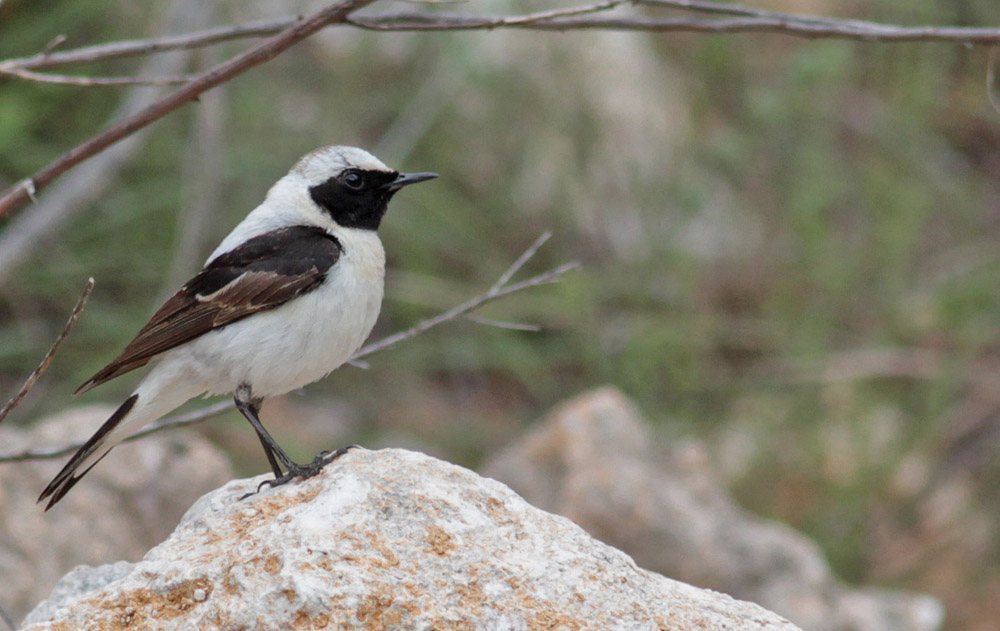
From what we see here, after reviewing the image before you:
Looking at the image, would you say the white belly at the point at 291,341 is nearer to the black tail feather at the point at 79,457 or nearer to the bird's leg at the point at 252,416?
the bird's leg at the point at 252,416

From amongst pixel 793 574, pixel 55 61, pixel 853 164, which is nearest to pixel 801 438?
pixel 793 574

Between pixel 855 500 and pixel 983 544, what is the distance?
94 centimetres

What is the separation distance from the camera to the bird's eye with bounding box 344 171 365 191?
3.94 metres

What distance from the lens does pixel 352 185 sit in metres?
3.95

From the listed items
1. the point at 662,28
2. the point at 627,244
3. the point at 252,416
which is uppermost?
the point at 662,28

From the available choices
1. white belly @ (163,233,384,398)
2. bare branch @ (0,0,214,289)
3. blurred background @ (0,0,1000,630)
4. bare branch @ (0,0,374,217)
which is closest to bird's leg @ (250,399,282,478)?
white belly @ (163,233,384,398)

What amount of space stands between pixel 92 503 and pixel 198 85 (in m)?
2.31

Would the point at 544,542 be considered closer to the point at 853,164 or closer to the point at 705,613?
the point at 705,613

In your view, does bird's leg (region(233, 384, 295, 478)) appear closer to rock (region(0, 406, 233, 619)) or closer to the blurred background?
rock (region(0, 406, 233, 619))

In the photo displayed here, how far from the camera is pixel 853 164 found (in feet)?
28.9

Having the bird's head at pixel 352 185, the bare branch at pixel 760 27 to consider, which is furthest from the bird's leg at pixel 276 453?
the bare branch at pixel 760 27

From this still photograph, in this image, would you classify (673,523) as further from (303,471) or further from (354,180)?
(303,471)

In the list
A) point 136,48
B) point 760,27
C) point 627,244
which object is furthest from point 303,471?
point 627,244

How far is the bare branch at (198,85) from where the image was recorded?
2652 mm
